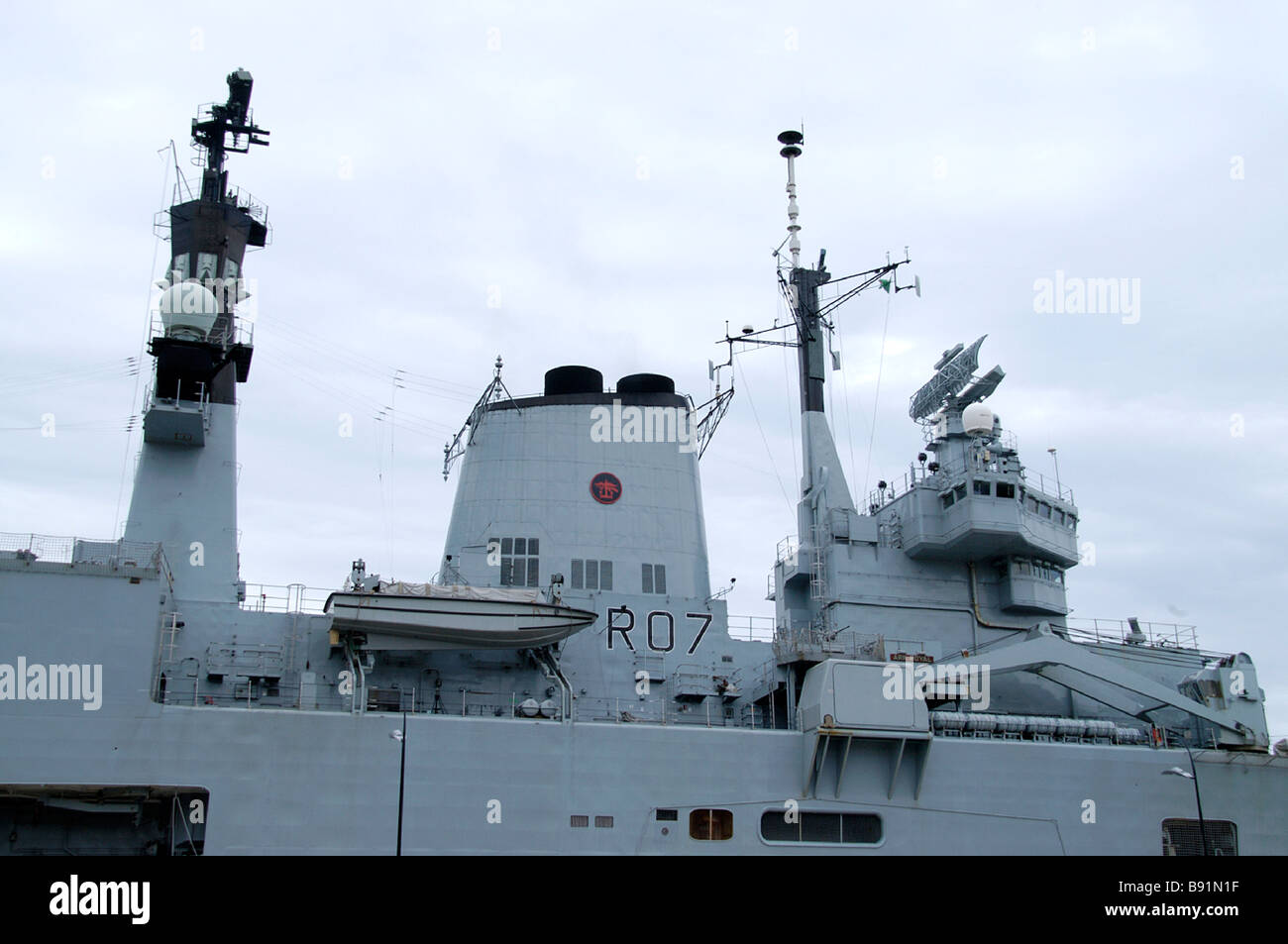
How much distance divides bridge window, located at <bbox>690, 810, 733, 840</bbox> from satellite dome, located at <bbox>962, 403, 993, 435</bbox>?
41.6 ft

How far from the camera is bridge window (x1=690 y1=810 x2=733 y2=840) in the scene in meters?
22.0

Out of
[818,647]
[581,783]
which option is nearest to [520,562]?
[581,783]

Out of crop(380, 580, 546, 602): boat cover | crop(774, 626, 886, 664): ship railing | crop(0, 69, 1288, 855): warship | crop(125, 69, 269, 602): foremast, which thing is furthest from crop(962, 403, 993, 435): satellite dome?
crop(125, 69, 269, 602): foremast

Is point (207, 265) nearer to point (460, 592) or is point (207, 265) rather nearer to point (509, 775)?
point (460, 592)

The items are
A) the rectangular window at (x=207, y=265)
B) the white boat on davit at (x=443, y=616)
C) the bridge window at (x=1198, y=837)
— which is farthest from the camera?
the rectangular window at (x=207, y=265)

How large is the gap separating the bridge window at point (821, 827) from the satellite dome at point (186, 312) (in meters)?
15.7

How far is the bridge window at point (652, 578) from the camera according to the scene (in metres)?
26.1

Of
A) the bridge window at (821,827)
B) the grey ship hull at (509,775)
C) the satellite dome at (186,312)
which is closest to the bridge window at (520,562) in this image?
the grey ship hull at (509,775)

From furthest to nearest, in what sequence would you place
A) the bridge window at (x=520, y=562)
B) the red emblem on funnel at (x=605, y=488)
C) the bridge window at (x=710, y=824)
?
the red emblem on funnel at (x=605, y=488)
the bridge window at (x=520, y=562)
the bridge window at (x=710, y=824)

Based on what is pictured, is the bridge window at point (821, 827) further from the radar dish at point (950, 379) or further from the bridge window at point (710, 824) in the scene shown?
the radar dish at point (950, 379)

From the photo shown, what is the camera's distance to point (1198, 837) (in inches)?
976

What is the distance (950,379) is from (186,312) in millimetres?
19151

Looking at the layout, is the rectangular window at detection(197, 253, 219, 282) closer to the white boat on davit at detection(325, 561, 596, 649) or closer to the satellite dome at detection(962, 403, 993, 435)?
the white boat on davit at detection(325, 561, 596, 649)

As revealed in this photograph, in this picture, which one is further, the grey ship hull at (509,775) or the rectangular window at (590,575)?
the rectangular window at (590,575)
